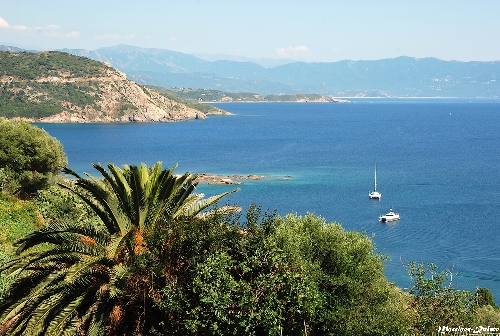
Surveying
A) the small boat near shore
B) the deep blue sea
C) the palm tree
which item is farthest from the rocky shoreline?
the palm tree

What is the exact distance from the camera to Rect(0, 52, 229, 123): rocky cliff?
498 ft

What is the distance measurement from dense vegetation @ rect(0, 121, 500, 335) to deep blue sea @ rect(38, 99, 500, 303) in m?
21.9

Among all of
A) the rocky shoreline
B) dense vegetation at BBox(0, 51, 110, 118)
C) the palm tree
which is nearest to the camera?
the palm tree

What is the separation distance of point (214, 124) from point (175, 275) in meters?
160

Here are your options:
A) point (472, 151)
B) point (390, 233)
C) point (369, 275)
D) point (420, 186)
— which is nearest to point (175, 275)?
point (369, 275)

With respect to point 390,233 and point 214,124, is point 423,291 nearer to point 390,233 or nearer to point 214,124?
point 390,233

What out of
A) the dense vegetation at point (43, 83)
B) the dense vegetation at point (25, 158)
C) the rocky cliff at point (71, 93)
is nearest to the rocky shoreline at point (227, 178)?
the dense vegetation at point (25, 158)

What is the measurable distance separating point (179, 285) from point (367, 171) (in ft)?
238

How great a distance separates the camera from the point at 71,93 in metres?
162

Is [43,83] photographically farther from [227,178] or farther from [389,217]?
[389,217]

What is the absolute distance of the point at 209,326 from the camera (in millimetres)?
9234

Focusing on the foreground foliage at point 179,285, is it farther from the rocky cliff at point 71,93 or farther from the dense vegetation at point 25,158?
the rocky cliff at point 71,93

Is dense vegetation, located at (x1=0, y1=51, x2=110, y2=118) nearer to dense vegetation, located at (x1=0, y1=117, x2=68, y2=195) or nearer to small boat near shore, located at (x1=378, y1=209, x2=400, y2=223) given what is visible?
small boat near shore, located at (x1=378, y1=209, x2=400, y2=223)

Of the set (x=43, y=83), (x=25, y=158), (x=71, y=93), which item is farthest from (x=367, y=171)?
(x=43, y=83)
